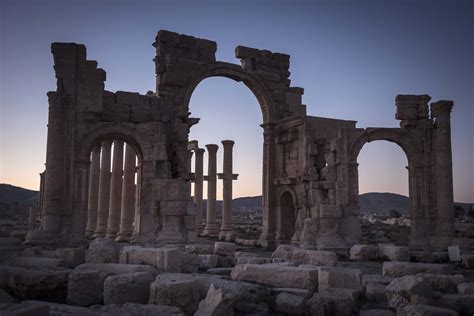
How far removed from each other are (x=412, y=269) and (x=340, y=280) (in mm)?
2575

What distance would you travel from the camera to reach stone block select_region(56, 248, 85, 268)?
9977 mm

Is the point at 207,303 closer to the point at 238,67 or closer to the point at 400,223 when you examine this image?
the point at 238,67

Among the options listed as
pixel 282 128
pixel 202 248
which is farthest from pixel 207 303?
pixel 282 128

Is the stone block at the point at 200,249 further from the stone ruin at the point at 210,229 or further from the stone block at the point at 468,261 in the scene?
the stone block at the point at 468,261

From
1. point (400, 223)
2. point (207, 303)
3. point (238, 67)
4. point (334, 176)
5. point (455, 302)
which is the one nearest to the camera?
point (207, 303)

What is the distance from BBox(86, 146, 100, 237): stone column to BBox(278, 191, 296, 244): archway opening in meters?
9.28

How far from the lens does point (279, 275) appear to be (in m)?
8.47

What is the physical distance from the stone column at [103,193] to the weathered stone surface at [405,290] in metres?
17.9

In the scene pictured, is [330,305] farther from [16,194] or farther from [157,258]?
[16,194]

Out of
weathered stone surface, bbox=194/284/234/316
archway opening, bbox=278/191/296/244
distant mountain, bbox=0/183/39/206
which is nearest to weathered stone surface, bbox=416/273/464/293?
weathered stone surface, bbox=194/284/234/316

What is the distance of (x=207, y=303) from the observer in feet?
20.3

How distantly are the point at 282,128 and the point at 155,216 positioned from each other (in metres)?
8.11

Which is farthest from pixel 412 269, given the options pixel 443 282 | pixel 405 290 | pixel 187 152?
pixel 187 152

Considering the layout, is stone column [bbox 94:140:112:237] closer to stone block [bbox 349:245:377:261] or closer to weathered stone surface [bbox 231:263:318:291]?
stone block [bbox 349:245:377:261]
